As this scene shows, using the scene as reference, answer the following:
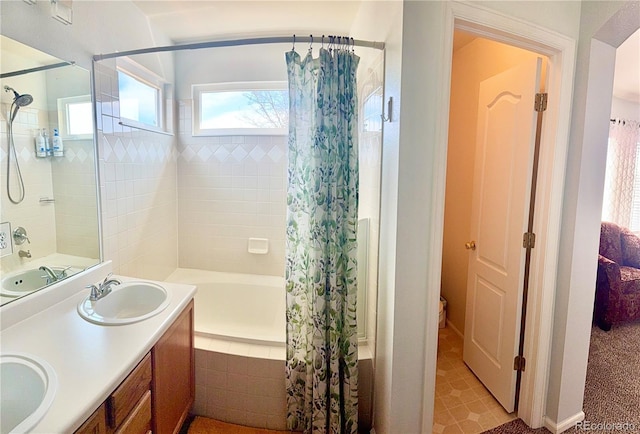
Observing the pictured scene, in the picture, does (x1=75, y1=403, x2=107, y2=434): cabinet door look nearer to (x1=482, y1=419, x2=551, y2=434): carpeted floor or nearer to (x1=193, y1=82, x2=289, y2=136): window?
(x1=482, y1=419, x2=551, y2=434): carpeted floor

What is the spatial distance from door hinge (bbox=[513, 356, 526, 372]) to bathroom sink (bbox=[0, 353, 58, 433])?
2.17 metres

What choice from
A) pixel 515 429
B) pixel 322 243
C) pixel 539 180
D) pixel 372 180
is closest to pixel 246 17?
pixel 372 180

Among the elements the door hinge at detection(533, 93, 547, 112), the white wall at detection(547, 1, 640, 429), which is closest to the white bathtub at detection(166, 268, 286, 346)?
the white wall at detection(547, 1, 640, 429)

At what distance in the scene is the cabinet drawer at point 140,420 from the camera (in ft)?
3.38

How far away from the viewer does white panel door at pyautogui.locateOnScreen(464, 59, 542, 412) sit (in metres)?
1.69

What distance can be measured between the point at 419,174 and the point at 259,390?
4.81 ft

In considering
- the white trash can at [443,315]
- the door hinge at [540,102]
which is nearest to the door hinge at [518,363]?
the white trash can at [443,315]

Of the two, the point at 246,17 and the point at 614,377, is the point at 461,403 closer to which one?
the point at 614,377

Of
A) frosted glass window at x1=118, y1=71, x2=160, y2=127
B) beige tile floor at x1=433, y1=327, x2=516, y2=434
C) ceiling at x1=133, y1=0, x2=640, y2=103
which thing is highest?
ceiling at x1=133, y1=0, x2=640, y2=103

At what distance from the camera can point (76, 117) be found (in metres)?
1.62

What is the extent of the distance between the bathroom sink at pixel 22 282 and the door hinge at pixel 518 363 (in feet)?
8.31

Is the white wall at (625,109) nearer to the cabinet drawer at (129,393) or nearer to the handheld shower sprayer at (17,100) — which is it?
the cabinet drawer at (129,393)

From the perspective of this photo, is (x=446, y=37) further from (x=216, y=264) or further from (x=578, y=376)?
(x=216, y=264)

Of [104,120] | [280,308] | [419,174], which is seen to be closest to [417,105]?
[419,174]
